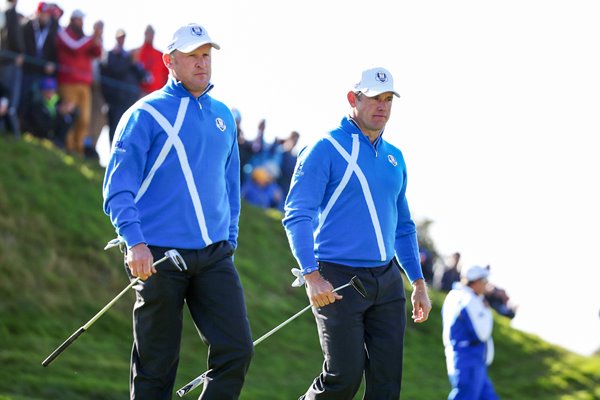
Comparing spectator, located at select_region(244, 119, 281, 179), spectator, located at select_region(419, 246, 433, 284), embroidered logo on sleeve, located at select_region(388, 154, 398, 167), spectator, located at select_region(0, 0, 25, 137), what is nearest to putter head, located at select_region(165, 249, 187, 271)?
embroidered logo on sleeve, located at select_region(388, 154, 398, 167)

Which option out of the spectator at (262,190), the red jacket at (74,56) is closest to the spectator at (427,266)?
the spectator at (262,190)

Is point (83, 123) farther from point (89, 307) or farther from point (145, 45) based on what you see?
point (89, 307)

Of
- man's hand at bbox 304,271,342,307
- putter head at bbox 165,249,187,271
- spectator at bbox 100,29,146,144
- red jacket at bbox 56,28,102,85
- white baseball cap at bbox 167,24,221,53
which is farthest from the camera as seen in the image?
spectator at bbox 100,29,146,144

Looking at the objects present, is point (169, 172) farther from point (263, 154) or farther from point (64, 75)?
point (263, 154)

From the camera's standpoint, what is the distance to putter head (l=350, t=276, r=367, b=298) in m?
7.91

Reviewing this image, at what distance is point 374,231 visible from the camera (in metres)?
8.09

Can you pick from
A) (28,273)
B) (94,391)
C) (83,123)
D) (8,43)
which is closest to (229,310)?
(94,391)

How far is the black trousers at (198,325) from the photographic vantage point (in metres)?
7.20

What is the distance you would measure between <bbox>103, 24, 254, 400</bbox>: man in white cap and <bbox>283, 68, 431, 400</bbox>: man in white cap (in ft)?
2.45

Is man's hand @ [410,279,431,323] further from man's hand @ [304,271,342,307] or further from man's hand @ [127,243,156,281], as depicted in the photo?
man's hand @ [127,243,156,281]

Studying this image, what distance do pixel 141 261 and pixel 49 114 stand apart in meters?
13.1

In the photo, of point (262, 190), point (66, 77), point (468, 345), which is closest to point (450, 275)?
point (262, 190)

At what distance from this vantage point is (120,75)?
19703 millimetres

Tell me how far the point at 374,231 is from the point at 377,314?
536 millimetres
